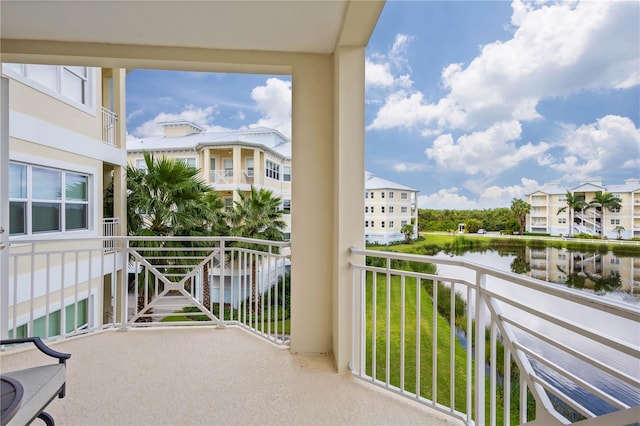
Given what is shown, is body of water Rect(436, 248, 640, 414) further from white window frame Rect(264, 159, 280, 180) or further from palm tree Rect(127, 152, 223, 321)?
white window frame Rect(264, 159, 280, 180)

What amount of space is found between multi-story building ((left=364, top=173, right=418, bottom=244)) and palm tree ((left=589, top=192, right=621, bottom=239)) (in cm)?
93

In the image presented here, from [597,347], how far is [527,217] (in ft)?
3.41

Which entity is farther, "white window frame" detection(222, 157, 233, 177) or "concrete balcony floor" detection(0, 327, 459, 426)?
"white window frame" detection(222, 157, 233, 177)

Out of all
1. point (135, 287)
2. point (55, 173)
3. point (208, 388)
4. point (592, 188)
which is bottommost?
point (208, 388)

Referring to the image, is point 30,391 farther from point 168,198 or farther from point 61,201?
point 168,198

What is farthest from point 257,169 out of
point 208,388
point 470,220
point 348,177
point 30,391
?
point 30,391

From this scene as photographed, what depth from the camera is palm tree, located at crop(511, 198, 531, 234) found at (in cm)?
190

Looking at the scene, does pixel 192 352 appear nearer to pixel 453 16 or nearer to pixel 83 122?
pixel 453 16

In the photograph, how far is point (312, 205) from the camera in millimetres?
2502

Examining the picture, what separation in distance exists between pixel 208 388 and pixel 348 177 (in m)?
1.64

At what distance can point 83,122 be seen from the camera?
5.63 m

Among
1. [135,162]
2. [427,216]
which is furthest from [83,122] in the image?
[427,216]

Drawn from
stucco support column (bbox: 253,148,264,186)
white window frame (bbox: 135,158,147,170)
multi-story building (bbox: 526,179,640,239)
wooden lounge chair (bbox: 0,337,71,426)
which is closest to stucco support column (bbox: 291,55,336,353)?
multi-story building (bbox: 526,179,640,239)

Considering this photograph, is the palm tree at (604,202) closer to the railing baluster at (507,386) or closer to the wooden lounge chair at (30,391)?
the railing baluster at (507,386)
